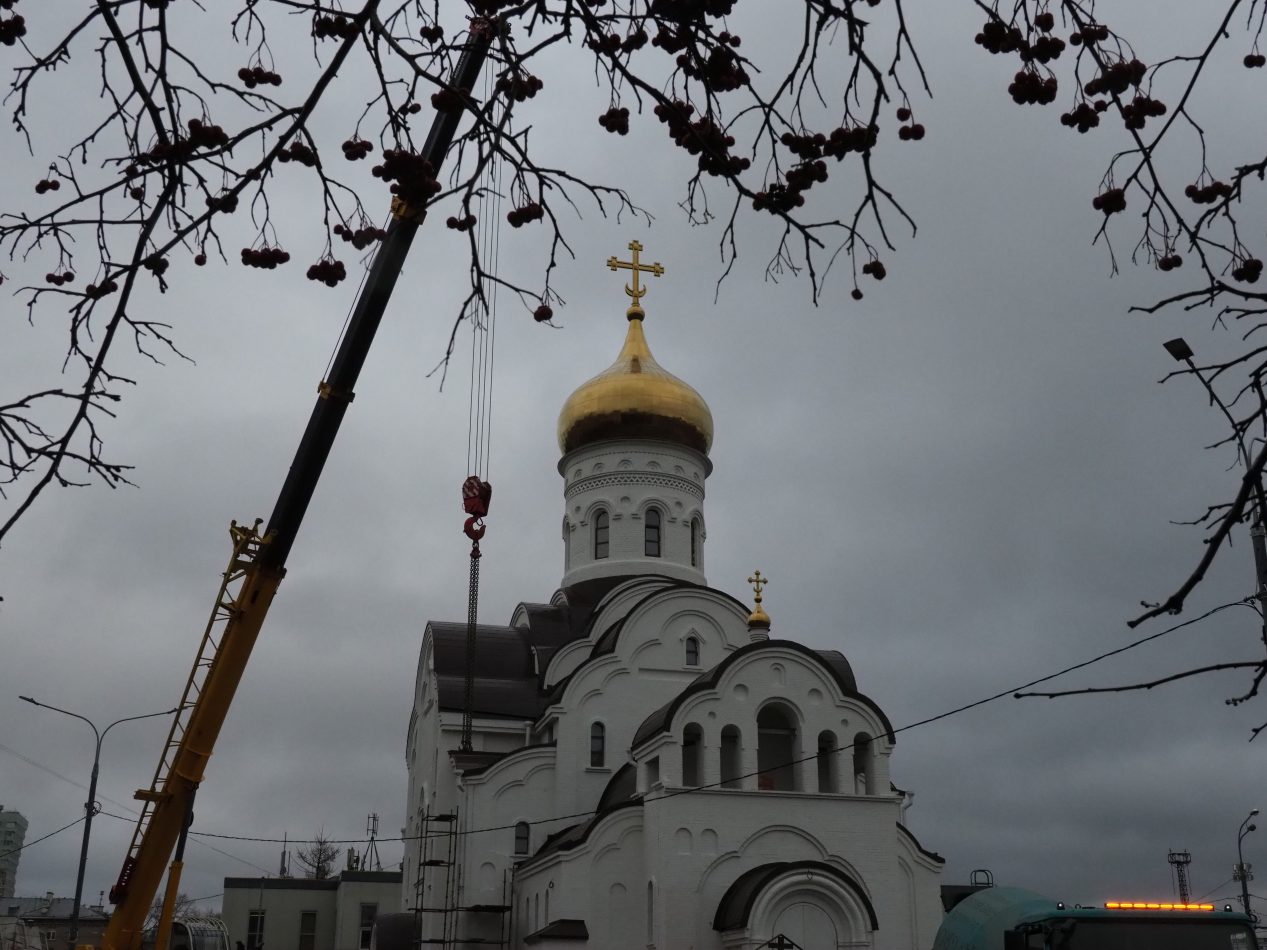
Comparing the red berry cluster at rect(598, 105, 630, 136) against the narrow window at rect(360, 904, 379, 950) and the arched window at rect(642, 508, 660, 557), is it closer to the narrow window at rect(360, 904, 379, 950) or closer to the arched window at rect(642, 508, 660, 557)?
the arched window at rect(642, 508, 660, 557)

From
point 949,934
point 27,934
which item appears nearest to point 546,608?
point 27,934

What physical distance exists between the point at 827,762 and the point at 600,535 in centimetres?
929

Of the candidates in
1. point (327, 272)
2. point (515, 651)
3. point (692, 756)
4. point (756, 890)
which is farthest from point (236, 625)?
point (515, 651)

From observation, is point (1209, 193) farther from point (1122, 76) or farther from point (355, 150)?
point (355, 150)

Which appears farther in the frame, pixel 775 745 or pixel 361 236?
pixel 775 745

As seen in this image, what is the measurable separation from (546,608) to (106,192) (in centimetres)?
2600

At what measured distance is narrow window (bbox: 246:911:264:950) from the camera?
→ 38.1 metres

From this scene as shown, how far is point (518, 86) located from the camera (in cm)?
523

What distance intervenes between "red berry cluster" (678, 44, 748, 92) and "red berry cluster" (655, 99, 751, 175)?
145 millimetres

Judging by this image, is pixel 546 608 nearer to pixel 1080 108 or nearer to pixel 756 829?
pixel 756 829

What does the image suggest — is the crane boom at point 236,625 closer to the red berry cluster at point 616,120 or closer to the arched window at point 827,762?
the red berry cluster at point 616,120

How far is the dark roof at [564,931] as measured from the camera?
71.5ft

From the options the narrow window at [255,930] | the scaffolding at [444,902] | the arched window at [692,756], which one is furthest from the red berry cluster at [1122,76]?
the narrow window at [255,930]

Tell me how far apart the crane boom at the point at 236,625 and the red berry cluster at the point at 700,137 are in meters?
2.57
